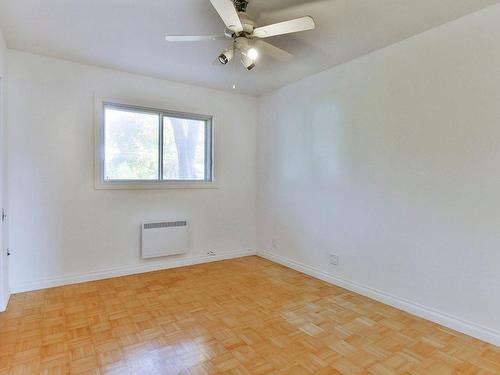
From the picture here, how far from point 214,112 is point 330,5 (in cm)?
229

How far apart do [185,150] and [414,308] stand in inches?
124

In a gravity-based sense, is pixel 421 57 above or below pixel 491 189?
above

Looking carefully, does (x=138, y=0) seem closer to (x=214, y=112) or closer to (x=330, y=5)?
(x=330, y=5)

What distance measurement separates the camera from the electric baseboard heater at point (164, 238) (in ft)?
11.6

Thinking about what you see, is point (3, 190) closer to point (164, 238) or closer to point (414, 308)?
point (164, 238)

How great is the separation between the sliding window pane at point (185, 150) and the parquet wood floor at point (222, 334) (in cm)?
151

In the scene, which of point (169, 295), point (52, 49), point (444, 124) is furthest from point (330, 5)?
point (169, 295)

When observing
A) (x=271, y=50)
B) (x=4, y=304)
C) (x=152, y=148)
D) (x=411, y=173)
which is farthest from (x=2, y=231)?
(x=411, y=173)

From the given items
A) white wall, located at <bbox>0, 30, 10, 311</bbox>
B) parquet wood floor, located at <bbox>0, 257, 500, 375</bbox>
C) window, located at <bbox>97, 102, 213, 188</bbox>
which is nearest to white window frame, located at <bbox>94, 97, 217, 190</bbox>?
window, located at <bbox>97, 102, 213, 188</bbox>

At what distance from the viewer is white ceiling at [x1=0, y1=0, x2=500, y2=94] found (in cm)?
209

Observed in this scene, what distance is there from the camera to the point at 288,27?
6.23 ft

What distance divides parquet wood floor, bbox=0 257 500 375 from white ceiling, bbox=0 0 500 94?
93.5 inches

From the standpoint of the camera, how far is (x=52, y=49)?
Answer: 9.27 feet

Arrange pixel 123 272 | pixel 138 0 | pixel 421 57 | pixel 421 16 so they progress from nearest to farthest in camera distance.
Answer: pixel 138 0 < pixel 421 16 < pixel 421 57 < pixel 123 272
